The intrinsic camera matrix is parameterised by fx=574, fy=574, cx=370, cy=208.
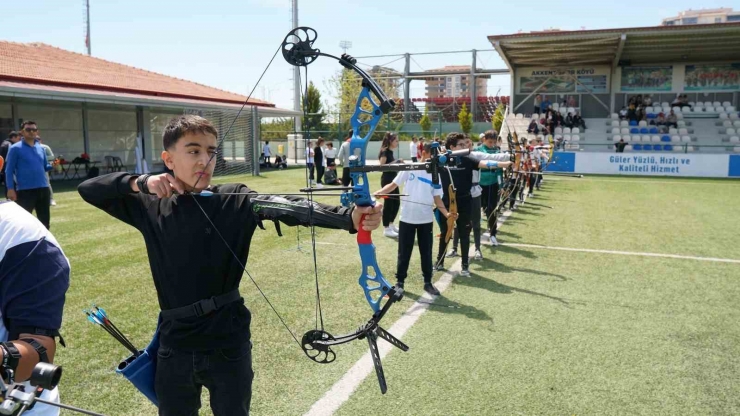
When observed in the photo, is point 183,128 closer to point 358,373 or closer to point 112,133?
point 358,373

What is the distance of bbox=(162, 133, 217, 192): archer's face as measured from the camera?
2.39 m

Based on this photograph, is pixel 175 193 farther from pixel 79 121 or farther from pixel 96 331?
pixel 79 121

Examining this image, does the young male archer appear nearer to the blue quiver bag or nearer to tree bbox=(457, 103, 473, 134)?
the blue quiver bag

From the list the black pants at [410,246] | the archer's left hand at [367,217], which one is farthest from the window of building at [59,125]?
the archer's left hand at [367,217]

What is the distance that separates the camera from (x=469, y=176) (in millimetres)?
7773

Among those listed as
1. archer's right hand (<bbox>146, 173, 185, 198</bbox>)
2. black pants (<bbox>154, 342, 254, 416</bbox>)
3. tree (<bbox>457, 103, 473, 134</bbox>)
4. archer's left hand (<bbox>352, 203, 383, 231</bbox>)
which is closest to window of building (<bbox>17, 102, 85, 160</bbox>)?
archer's right hand (<bbox>146, 173, 185, 198</bbox>)

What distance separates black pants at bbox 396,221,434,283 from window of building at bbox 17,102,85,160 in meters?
20.5

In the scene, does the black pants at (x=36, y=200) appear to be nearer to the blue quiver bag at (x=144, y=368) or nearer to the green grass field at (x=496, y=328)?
the green grass field at (x=496, y=328)

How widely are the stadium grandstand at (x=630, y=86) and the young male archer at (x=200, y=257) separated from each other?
28.5 meters

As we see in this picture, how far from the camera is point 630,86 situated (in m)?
34.7

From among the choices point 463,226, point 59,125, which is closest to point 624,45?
point 463,226

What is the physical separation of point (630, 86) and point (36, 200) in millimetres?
33986

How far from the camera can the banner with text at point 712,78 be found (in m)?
33.1

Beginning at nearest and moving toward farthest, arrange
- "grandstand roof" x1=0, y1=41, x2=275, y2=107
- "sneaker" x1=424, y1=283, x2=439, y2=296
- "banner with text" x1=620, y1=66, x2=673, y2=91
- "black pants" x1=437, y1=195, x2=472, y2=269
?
"sneaker" x1=424, y1=283, x2=439, y2=296 < "black pants" x1=437, y1=195, x2=472, y2=269 < "grandstand roof" x1=0, y1=41, x2=275, y2=107 < "banner with text" x1=620, y1=66, x2=673, y2=91
